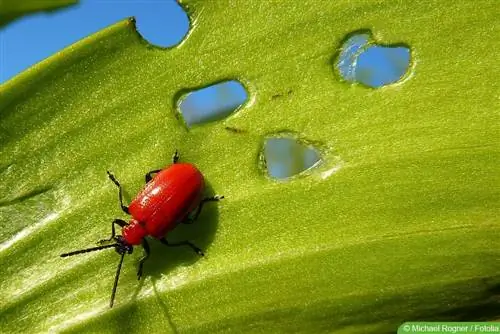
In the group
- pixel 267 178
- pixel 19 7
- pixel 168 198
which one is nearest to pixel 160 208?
pixel 168 198

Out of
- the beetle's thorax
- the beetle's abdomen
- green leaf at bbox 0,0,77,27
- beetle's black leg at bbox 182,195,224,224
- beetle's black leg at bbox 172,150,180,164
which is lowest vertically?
the beetle's thorax

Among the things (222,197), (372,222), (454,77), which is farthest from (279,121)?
(454,77)

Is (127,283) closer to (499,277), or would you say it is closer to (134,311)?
(134,311)

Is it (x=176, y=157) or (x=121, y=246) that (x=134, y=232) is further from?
(x=176, y=157)

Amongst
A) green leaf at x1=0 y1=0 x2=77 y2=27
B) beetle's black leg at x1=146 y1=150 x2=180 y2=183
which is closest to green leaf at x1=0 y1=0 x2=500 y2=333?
beetle's black leg at x1=146 y1=150 x2=180 y2=183

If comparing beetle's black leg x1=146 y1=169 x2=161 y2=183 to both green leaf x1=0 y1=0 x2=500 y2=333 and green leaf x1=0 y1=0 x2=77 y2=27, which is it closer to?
green leaf x1=0 y1=0 x2=500 y2=333

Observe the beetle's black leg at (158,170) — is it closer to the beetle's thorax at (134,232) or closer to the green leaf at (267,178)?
the green leaf at (267,178)
